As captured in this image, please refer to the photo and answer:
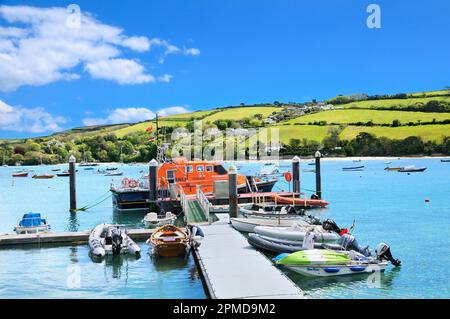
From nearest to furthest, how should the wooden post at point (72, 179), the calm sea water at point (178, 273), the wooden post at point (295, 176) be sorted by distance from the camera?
the calm sea water at point (178, 273) → the wooden post at point (72, 179) → the wooden post at point (295, 176)

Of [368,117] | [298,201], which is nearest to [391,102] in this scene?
[368,117]

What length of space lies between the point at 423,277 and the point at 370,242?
233 inches

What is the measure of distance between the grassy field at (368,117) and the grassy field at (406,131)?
1849 mm

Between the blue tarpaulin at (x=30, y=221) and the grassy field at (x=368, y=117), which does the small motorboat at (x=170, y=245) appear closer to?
the blue tarpaulin at (x=30, y=221)

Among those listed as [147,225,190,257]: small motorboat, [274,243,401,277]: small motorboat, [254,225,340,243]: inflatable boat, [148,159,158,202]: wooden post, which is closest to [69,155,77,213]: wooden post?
[148,159,158,202]: wooden post

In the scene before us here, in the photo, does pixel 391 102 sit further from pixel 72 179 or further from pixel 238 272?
pixel 238 272

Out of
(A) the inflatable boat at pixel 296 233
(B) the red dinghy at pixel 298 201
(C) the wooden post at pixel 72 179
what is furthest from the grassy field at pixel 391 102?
(A) the inflatable boat at pixel 296 233

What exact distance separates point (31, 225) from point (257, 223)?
1080 cm

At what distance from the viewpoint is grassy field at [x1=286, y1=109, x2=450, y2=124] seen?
330 feet

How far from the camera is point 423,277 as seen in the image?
14.7 metres

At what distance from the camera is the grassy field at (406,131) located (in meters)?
103

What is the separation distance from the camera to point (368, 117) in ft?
371
